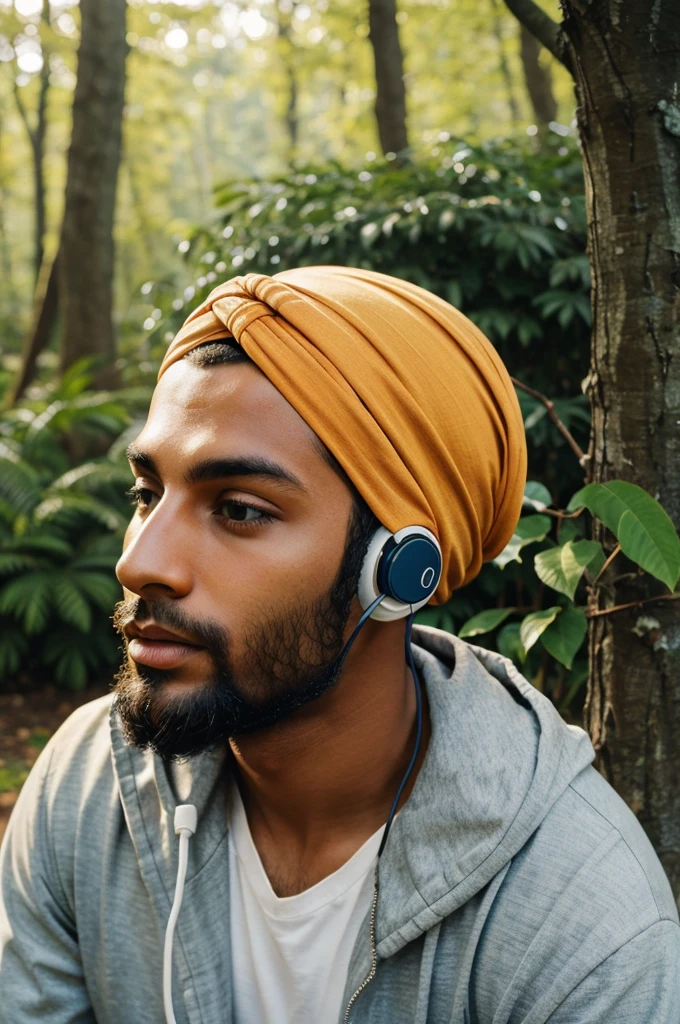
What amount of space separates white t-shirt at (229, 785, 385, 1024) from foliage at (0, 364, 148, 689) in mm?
4696

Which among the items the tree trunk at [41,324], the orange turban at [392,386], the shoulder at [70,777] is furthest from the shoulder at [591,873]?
the tree trunk at [41,324]

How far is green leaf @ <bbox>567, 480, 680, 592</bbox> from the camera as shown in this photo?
6.12 ft

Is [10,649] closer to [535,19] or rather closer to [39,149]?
[535,19]

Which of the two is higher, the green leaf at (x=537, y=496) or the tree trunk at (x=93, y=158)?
the tree trunk at (x=93, y=158)

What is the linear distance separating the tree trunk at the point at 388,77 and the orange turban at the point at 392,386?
6.89 m

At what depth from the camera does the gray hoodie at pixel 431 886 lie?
160cm

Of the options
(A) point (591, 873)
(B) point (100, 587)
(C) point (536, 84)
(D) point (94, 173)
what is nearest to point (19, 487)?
(B) point (100, 587)

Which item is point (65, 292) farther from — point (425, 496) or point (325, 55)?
point (325, 55)

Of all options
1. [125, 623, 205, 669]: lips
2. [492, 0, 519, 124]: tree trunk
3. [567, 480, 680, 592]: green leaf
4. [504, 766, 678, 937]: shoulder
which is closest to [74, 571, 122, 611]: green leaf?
[125, 623, 205, 669]: lips

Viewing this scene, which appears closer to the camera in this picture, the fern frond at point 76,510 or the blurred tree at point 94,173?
the fern frond at point 76,510

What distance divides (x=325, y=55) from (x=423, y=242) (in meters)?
13.3

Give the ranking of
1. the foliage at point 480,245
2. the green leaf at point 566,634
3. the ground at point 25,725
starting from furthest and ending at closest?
the ground at point 25,725 < the foliage at point 480,245 < the green leaf at point 566,634

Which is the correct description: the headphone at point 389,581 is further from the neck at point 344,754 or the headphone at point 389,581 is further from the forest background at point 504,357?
the forest background at point 504,357

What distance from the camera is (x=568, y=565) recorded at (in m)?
2.10
